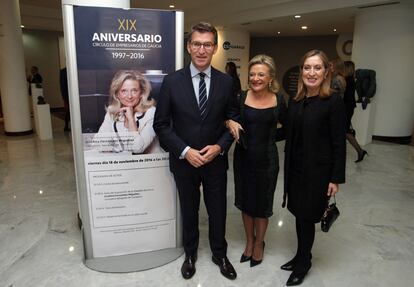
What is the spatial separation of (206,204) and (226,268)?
51 cm

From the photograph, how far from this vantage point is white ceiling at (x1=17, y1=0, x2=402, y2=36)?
755 centimetres

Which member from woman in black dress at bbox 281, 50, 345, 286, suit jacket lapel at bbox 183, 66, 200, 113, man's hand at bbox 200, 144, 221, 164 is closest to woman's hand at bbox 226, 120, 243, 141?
man's hand at bbox 200, 144, 221, 164

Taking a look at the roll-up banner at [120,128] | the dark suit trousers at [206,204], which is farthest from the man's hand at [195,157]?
the roll-up banner at [120,128]

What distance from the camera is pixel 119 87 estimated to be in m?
2.33

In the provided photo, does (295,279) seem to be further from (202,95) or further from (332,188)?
(202,95)

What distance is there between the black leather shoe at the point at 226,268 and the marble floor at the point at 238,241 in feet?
0.14

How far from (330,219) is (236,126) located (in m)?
0.90

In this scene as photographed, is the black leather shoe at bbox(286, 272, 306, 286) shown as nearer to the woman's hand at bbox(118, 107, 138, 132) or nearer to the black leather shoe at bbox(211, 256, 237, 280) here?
the black leather shoe at bbox(211, 256, 237, 280)

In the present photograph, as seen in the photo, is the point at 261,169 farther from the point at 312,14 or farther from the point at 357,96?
the point at 312,14

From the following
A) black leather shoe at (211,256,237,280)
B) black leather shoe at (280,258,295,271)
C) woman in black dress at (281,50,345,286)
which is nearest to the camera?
woman in black dress at (281,50,345,286)

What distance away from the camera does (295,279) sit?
241 centimetres

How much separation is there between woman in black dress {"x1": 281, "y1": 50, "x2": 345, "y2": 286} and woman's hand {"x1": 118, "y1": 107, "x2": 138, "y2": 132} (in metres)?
1.11

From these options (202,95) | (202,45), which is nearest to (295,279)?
(202,95)

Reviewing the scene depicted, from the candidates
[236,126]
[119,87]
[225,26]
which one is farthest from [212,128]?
[225,26]
